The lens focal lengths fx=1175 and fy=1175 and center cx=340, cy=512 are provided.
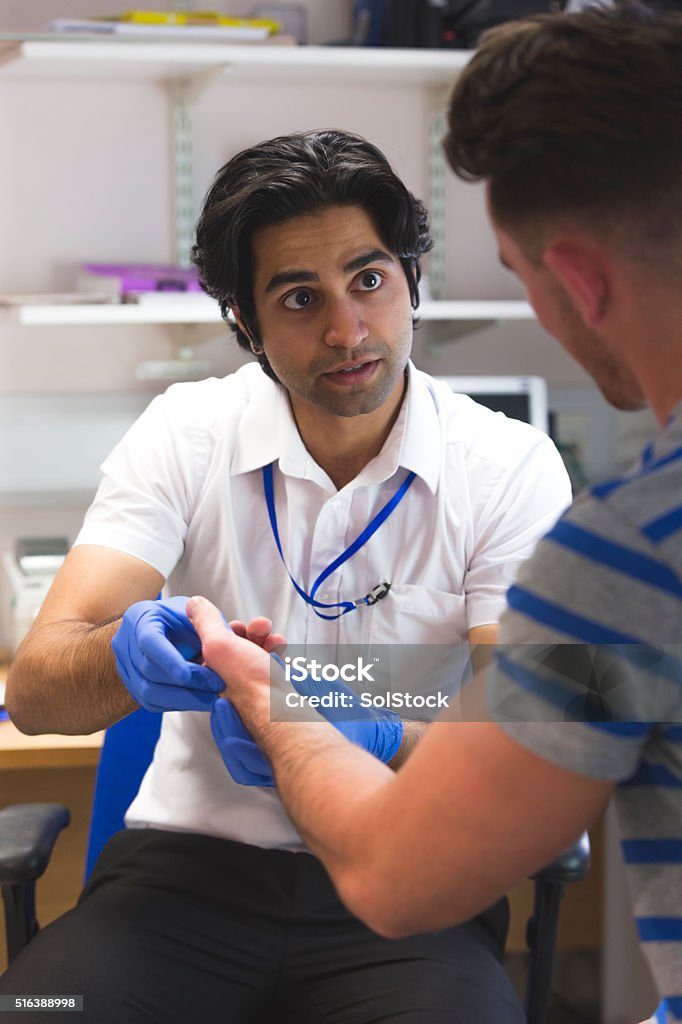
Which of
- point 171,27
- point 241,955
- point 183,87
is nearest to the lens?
point 241,955

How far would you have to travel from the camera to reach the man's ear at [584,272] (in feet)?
2.50

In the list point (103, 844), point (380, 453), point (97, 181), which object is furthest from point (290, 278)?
point (97, 181)

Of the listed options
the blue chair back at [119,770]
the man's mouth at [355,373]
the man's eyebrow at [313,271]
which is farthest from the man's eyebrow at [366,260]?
the blue chair back at [119,770]

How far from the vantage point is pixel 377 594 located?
143cm

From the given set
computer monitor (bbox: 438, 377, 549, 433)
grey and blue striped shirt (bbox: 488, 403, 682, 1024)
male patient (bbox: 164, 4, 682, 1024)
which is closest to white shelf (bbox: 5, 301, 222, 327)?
computer monitor (bbox: 438, 377, 549, 433)

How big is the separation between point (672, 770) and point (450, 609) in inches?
27.6

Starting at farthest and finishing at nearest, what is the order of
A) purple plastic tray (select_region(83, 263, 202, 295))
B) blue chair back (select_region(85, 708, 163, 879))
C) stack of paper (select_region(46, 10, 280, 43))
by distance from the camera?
purple plastic tray (select_region(83, 263, 202, 295)) → stack of paper (select_region(46, 10, 280, 43)) → blue chair back (select_region(85, 708, 163, 879))

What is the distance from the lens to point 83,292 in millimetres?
2180

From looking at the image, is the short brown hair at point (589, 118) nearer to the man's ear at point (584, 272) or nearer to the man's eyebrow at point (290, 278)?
the man's ear at point (584, 272)

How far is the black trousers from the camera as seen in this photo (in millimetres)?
1192

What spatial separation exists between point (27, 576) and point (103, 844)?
→ 2.20 feet

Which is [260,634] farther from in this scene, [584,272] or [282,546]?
[584,272]

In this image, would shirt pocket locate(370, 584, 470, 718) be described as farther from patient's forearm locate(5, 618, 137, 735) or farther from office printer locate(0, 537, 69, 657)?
office printer locate(0, 537, 69, 657)

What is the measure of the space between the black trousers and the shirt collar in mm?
464
